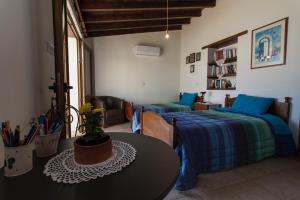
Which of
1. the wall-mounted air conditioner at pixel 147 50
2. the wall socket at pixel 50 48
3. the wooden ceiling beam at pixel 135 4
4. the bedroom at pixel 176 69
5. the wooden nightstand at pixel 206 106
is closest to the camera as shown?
the bedroom at pixel 176 69

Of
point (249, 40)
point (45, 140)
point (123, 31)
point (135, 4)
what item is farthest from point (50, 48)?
point (123, 31)

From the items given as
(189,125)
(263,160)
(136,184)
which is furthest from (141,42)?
(136,184)

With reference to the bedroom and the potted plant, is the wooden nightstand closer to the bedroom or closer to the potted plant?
the bedroom

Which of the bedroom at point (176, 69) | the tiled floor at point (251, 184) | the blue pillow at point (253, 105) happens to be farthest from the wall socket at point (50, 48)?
the blue pillow at point (253, 105)

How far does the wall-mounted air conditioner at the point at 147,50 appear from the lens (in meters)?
5.13

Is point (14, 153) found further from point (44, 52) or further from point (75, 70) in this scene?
point (75, 70)

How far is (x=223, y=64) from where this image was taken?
4070mm

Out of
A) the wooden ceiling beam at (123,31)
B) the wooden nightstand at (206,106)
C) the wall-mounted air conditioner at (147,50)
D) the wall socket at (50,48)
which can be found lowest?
the wooden nightstand at (206,106)

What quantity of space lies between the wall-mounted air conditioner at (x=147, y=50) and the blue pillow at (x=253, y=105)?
2973mm

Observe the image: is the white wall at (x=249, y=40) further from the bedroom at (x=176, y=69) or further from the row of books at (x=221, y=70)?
the row of books at (x=221, y=70)

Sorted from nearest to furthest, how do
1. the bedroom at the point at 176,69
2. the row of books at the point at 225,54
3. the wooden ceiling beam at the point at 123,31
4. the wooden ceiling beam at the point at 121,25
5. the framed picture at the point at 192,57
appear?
the bedroom at the point at 176,69
the row of books at the point at 225,54
the wooden ceiling beam at the point at 121,25
the wooden ceiling beam at the point at 123,31
the framed picture at the point at 192,57

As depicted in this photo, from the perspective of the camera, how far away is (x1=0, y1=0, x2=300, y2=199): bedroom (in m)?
0.88

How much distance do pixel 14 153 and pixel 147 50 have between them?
4.94 metres

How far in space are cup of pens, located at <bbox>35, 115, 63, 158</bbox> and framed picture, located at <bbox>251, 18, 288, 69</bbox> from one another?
122 inches
